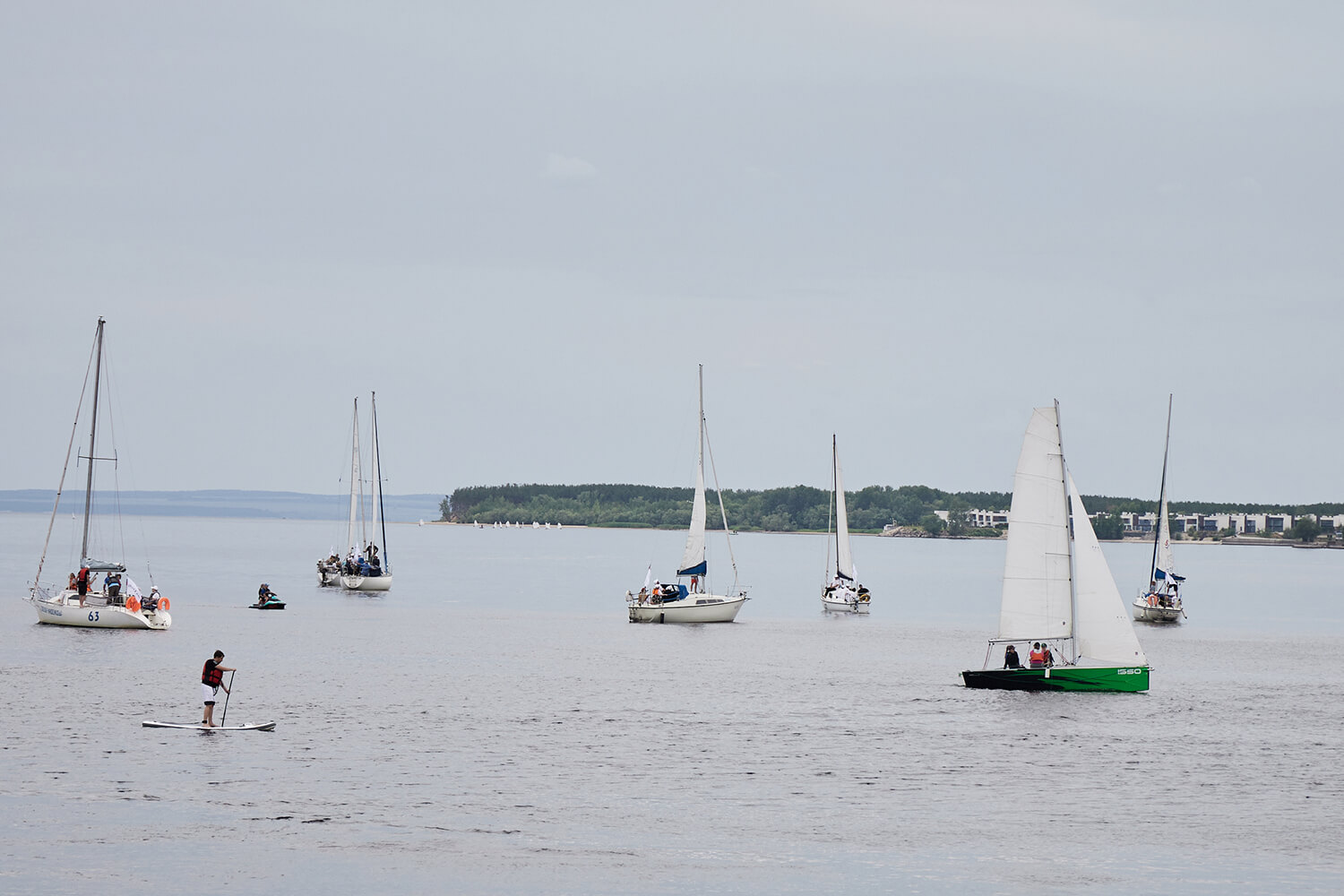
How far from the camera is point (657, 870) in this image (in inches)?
1058

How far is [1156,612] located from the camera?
109750mm

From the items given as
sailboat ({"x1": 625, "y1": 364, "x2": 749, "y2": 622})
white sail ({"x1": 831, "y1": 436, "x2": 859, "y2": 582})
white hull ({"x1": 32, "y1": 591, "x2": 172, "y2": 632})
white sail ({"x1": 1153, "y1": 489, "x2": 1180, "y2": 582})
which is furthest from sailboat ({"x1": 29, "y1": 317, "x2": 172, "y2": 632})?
white sail ({"x1": 1153, "y1": 489, "x2": 1180, "y2": 582})

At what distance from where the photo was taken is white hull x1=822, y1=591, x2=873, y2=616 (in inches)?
4668

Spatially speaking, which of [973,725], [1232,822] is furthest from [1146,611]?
[1232,822]

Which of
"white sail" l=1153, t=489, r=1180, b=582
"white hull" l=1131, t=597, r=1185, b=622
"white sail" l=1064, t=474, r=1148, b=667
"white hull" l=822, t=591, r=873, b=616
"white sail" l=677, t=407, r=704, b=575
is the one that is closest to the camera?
"white sail" l=1064, t=474, r=1148, b=667

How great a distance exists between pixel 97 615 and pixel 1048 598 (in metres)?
48.0

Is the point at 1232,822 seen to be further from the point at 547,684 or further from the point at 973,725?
the point at 547,684

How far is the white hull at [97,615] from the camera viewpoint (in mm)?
78500

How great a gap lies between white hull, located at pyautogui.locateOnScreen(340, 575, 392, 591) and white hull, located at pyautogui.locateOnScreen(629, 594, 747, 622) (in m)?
34.3

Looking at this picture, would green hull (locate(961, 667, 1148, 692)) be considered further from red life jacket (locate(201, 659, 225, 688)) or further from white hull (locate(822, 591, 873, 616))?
white hull (locate(822, 591, 873, 616))

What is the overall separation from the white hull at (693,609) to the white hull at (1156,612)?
106 feet

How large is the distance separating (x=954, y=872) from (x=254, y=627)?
6526 centimetres

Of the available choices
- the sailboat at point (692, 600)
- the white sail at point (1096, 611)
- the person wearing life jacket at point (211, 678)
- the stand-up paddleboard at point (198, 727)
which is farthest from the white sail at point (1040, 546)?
the sailboat at point (692, 600)

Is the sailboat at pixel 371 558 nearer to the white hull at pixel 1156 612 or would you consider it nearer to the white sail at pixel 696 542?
the white sail at pixel 696 542
